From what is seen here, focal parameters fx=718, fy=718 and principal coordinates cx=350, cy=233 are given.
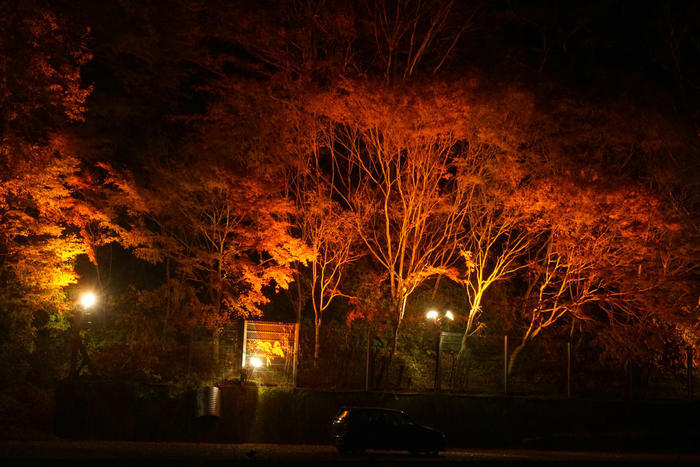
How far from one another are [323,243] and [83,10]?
1096cm

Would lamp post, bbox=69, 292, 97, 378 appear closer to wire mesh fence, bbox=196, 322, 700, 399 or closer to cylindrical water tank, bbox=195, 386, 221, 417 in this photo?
wire mesh fence, bbox=196, 322, 700, 399

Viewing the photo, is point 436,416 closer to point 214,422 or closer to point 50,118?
point 214,422

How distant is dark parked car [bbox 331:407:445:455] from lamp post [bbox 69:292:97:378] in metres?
7.04

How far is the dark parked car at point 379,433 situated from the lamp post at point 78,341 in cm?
704

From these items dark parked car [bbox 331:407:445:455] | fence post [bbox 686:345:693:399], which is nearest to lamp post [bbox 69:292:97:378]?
dark parked car [bbox 331:407:445:455]

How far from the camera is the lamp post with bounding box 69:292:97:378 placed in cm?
1939

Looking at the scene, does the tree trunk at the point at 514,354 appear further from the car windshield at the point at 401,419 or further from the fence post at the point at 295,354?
the fence post at the point at 295,354

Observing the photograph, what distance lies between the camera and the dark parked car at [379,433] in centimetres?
1753

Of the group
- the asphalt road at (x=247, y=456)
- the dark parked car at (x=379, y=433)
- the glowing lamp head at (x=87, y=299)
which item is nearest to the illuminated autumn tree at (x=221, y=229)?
the glowing lamp head at (x=87, y=299)

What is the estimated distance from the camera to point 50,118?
834 inches

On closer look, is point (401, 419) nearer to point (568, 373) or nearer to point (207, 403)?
point (207, 403)

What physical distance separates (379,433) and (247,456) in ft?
11.9

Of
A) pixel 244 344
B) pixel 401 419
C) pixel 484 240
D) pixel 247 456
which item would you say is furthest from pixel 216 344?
pixel 484 240

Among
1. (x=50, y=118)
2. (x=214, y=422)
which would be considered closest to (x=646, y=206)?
(x=214, y=422)
